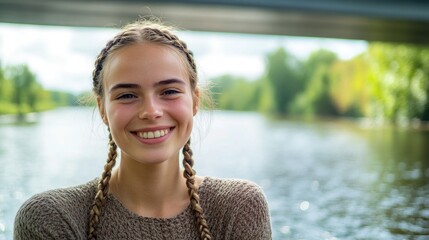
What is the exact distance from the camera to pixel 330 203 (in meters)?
7.48

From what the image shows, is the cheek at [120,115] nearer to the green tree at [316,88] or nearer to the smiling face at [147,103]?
the smiling face at [147,103]

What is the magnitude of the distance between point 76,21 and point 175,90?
36.9ft

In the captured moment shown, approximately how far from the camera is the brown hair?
1.53 m

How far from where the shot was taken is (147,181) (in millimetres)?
1572

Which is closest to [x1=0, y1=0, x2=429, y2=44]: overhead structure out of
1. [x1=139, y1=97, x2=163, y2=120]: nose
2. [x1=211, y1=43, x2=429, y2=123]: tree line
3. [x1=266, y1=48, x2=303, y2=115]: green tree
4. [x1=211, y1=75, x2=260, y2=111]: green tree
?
[x1=139, y1=97, x2=163, y2=120]: nose

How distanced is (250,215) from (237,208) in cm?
3

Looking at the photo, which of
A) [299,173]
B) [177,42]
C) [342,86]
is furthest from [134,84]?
[342,86]

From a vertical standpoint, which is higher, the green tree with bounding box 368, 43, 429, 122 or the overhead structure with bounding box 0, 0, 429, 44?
the green tree with bounding box 368, 43, 429, 122

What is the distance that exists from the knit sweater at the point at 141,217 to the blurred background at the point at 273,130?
0.35m

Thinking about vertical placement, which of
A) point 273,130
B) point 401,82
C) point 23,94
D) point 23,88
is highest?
point 401,82

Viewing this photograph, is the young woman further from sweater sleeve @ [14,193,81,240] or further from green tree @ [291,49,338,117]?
green tree @ [291,49,338,117]

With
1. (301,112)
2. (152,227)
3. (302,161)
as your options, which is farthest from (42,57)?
(152,227)

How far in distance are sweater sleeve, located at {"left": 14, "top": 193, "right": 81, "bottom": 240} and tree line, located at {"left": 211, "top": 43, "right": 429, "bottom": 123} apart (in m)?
23.6

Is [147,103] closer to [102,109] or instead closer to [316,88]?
[102,109]
